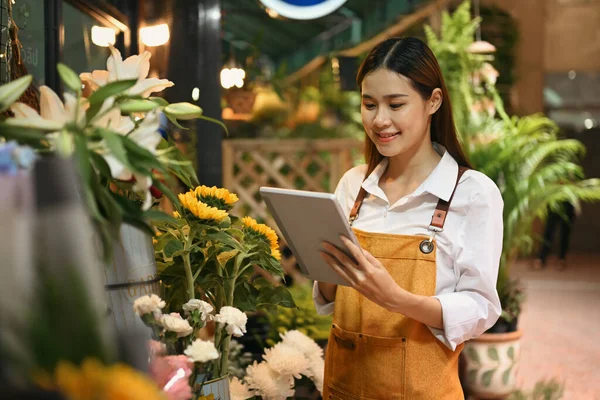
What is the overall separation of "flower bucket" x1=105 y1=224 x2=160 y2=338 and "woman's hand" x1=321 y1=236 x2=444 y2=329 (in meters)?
0.47

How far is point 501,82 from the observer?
38.8ft

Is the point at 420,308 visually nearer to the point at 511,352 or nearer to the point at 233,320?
the point at 233,320

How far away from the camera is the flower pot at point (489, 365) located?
13.6ft

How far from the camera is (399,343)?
5.81ft

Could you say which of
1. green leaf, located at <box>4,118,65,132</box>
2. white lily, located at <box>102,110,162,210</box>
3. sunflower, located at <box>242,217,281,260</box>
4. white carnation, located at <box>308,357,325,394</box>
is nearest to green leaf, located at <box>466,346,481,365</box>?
white carnation, located at <box>308,357,325,394</box>

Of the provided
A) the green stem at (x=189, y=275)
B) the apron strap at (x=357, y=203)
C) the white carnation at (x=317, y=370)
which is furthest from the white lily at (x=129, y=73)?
the white carnation at (x=317, y=370)

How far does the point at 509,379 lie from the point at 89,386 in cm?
401

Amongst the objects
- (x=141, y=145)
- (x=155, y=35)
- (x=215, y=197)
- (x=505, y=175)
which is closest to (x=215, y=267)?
(x=215, y=197)

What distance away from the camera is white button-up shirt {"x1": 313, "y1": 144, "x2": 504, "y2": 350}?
66.8 inches

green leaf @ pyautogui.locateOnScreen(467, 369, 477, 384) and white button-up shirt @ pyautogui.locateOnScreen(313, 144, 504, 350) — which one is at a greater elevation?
white button-up shirt @ pyautogui.locateOnScreen(313, 144, 504, 350)

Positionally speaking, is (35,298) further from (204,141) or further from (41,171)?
(204,141)

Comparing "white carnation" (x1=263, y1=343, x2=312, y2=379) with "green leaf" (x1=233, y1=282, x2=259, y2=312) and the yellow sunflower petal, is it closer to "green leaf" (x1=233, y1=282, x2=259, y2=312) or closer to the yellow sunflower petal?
"green leaf" (x1=233, y1=282, x2=259, y2=312)

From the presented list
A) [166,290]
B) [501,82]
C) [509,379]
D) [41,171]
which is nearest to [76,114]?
[41,171]

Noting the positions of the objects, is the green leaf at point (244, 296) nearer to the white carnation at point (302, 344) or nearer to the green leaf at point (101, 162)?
the white carnation at point (302, 344)
